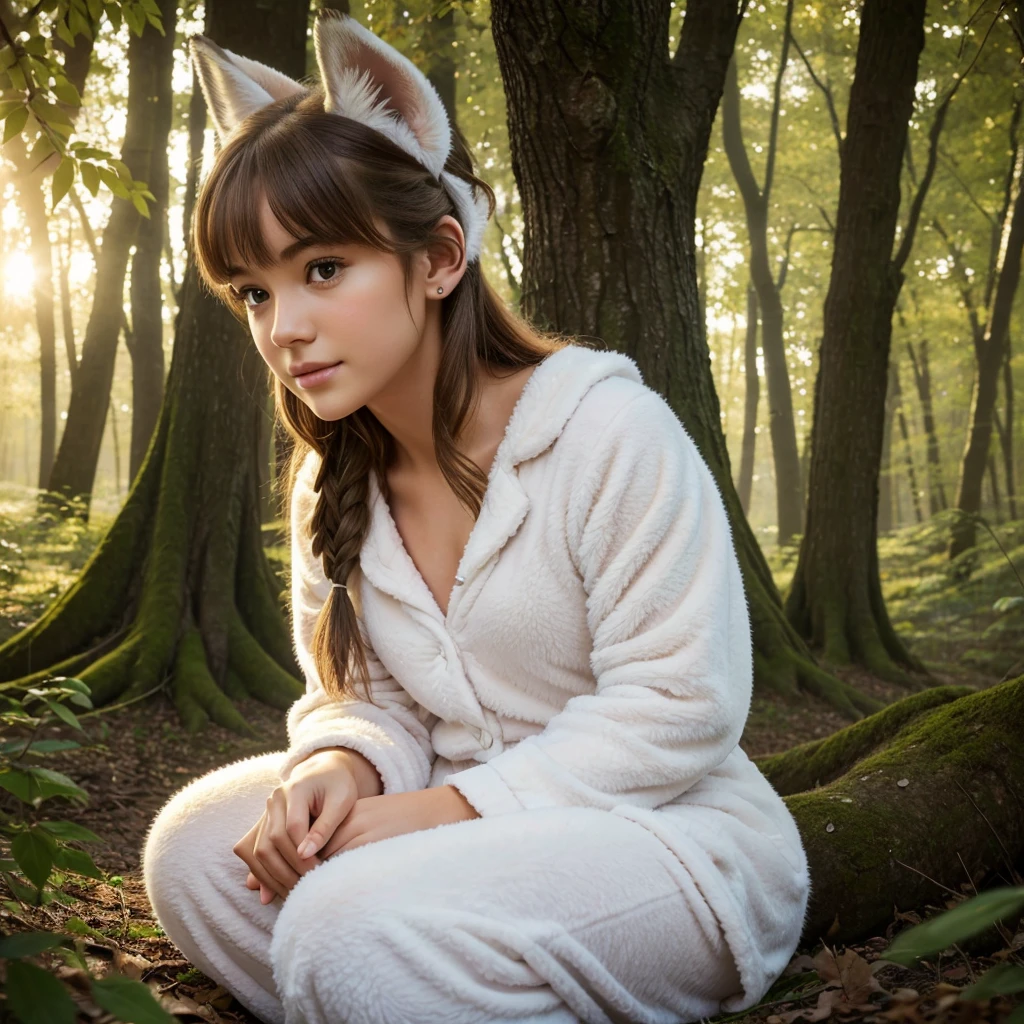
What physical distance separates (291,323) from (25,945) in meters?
1.35

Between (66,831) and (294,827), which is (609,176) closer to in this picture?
(294,827)

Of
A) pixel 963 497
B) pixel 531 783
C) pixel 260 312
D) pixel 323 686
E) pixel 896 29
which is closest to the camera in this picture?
pixel 531 783

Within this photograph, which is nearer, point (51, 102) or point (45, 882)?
point (45, 882)

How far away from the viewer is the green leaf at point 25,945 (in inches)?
50.9

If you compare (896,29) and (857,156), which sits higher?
(896,29)

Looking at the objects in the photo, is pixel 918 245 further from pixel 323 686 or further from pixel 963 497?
pixel 323 686

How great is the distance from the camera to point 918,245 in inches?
773

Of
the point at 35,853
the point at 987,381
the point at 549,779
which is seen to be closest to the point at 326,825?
the point at 549,779

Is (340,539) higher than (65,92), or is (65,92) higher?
(65,92)

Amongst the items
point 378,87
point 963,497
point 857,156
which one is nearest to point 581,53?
point 378,87

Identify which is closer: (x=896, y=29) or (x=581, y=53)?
(x=581, y=53)

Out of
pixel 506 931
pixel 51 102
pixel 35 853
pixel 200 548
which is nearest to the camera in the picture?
pixel 506 931

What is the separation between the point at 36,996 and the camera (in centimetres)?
132

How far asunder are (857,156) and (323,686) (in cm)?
763
